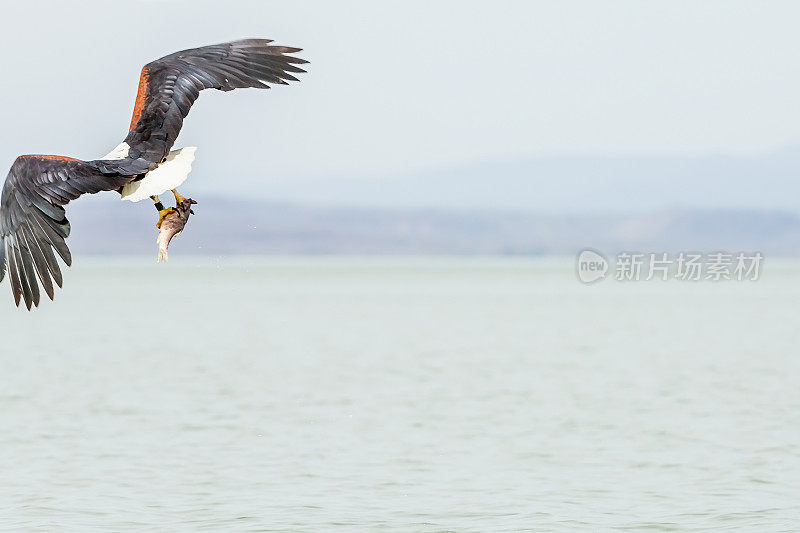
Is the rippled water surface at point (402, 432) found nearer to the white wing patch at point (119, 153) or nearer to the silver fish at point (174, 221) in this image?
the white wing patch at point (119, 153)

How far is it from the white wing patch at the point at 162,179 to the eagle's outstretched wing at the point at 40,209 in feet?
0.55

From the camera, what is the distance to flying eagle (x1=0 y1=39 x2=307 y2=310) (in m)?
10.1

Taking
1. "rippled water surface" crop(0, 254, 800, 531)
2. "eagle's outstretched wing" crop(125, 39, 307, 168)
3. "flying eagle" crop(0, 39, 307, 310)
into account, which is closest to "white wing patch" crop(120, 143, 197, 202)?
"flying eagle" crop(0, 39, 307, 310)

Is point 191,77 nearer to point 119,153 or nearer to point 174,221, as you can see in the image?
point 119,153

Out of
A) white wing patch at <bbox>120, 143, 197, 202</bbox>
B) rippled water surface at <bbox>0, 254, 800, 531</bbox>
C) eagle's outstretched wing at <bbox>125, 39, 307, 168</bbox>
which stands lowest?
rippled water surface at <bbox>0, 254, 800, 531</bbox>

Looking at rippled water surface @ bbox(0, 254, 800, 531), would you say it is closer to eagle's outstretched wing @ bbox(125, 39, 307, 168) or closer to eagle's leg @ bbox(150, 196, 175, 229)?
eagle's outstretched wing @ bbox(125, 39, 307, 168)

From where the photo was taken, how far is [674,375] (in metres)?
48.1

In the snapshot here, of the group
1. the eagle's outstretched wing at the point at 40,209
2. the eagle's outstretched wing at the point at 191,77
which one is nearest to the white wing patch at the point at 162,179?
the eagle's outstretched wing at the point at 40,209

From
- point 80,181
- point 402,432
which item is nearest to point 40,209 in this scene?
point 80,181

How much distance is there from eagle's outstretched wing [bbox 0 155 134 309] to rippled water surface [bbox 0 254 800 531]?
10988 millimetres

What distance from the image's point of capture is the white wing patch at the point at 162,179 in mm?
9781

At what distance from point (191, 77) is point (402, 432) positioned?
2101 centimetres

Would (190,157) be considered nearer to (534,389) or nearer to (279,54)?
(279,54)

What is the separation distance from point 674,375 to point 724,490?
80.1 feet
